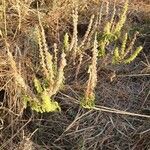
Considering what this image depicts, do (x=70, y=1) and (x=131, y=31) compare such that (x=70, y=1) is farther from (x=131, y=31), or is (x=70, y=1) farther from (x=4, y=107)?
(x=4, y=107)

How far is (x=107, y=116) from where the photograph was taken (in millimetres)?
2305

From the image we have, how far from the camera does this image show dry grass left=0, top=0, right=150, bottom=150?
7.14 feet

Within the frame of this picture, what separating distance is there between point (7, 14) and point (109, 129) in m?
1.01

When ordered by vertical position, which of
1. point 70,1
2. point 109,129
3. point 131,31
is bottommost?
point 109,129

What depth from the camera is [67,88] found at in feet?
7.81

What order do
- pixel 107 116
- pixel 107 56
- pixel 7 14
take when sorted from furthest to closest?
1. pixel 7 14
2. pixel 107 56
3. pixel 107 116

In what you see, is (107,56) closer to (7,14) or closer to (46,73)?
(46,73)

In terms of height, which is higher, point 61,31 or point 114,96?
point 61,31

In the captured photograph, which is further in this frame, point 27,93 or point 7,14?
point 7,14

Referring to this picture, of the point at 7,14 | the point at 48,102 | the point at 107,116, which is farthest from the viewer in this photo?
the point at 7,14

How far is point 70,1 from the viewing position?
2.81 metres

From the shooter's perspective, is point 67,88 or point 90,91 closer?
point 90,91

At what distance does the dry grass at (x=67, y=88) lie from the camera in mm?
2178

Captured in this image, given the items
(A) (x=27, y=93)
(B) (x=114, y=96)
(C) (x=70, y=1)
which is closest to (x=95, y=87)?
(B) (x=114, y=96)
